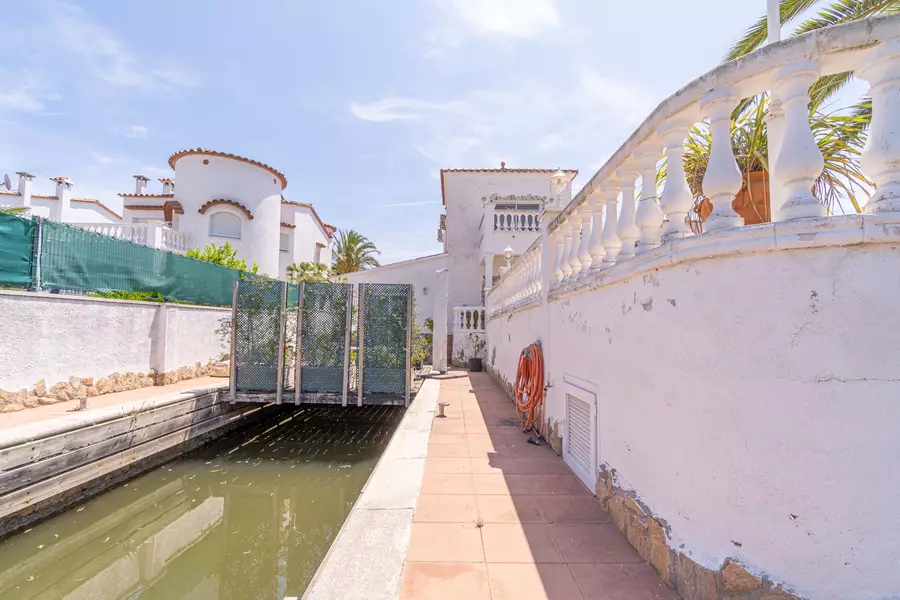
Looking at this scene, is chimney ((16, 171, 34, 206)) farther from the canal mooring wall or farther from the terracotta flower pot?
the terracotta flower pot

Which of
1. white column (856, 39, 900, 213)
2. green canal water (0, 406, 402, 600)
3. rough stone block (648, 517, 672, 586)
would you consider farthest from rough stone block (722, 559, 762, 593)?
green canal water (0, 406, 402, 600)

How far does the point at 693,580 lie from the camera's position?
1.96m

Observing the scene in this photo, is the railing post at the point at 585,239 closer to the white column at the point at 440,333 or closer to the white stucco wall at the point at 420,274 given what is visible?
Answer: the white column at the point at 440,333

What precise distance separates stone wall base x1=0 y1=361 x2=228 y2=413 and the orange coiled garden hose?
7.24 metres

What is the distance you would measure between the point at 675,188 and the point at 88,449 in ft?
21.9

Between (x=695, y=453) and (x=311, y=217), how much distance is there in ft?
83.7

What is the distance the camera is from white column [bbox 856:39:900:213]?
5.20 ft

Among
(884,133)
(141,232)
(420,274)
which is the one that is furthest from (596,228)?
(141,232)

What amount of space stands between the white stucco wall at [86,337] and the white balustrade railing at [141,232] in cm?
566

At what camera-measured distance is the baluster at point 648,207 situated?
2498 mm

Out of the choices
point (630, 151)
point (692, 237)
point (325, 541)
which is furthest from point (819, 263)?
point (325, 541)

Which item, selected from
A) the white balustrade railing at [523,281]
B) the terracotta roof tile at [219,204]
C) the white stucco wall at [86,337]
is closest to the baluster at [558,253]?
the white balustrade railing at [523,281]

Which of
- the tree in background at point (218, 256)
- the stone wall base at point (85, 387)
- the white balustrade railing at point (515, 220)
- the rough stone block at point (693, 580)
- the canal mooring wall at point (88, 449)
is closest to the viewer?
the rough stone block at point (693, 580)

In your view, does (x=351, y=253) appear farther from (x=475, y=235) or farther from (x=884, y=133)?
(x=884, y=133)
